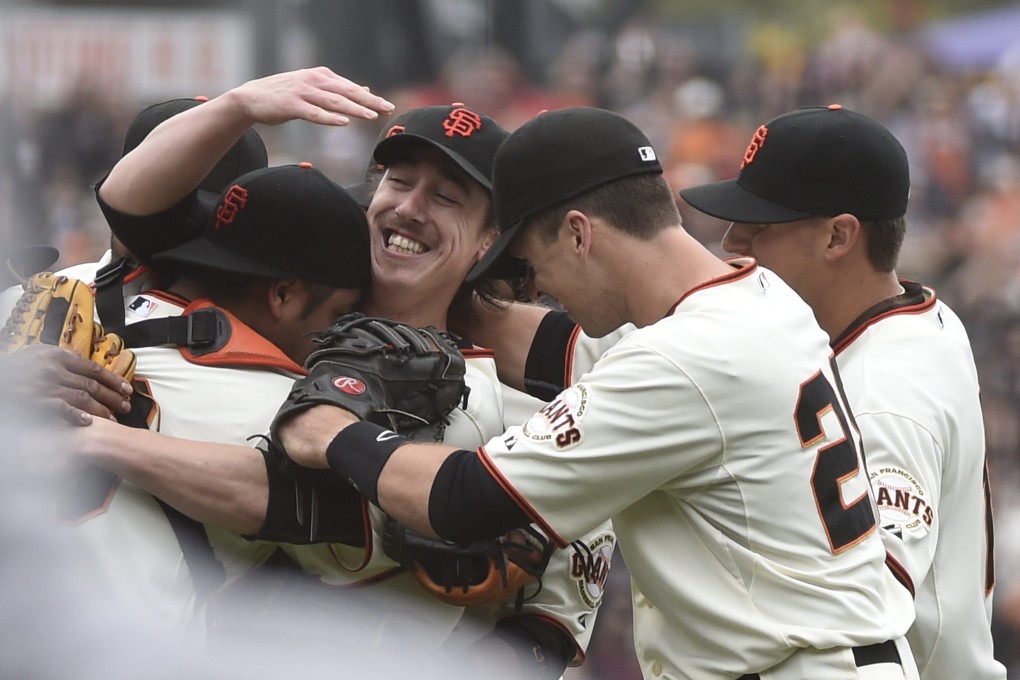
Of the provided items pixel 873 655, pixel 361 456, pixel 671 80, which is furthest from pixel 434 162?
pixel 671 80

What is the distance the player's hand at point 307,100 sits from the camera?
2775mm

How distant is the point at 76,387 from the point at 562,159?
0.99 metres

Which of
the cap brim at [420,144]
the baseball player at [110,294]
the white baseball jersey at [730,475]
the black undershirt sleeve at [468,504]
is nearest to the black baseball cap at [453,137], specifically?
the cap brim at [420,144]

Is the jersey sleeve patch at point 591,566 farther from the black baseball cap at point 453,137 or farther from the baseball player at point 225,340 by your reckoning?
the black baseball cap at point 453,137

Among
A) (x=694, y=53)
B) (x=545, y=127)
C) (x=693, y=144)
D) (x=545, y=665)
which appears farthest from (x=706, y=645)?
(x=694, y=53)

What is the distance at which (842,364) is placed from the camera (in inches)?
128

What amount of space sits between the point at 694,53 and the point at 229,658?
9499mm

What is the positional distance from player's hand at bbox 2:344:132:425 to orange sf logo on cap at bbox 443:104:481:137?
988 mm

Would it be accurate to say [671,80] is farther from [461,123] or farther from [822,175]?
[461,123]

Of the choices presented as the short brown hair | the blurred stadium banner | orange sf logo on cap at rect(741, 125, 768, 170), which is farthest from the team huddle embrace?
the blurred stadium banner

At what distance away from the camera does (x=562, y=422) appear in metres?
2.58

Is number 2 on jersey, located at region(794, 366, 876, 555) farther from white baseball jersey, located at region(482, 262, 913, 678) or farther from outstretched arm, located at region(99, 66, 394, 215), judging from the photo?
outstretched arm, located at region(99, 66, 394, 215)

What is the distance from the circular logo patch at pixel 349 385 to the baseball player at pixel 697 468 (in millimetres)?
66

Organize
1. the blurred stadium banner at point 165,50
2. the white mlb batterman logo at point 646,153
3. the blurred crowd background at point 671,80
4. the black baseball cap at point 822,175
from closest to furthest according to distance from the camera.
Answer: the white mlb batterman logo at point 646,153, the black baseball cap at point 822,175, the blurred crowd background at point 671,80, the blurred stadium banner at point 165,50
